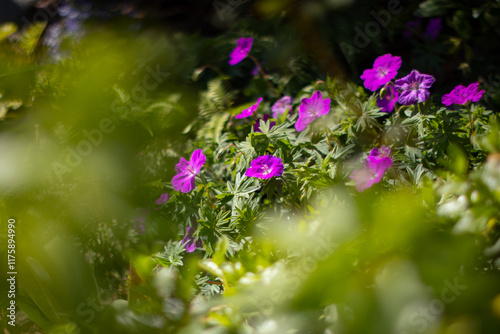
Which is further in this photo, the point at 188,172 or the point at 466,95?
the point at 188,172

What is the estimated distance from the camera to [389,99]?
1.29 metres

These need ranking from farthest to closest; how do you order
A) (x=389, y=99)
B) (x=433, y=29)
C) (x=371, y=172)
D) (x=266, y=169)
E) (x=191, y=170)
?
(x=433, y=29) < (x=389, y=99) < (x=191, y=170) < (x=266, y=169) < (x=371, y=172)

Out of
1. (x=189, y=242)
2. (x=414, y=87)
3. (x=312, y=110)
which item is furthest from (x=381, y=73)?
(x=189, y=242)

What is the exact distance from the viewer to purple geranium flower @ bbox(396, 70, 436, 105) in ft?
3.67

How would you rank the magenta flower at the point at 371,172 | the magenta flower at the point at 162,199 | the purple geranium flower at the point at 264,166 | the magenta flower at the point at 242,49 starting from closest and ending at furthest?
the magenta flower at the point at 371,172 → the purple geranium flower at the point at 264,166 → the magenta flower at the point at 162,199 → the magenta flower at the point at 242,49

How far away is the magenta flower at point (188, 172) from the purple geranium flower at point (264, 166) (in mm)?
163

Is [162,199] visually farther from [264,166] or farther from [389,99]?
[389,99]

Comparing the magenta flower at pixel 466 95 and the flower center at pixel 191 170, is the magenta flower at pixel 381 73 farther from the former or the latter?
the flower center at pixel 191 170

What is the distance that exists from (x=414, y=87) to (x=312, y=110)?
0.31 meters

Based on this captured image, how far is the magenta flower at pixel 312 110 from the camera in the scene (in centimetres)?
118

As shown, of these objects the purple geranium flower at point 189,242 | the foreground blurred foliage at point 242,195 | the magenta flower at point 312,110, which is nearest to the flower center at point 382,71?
the foreground blurred foliage at point 242,195

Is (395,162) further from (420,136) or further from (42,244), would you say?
(42,244)

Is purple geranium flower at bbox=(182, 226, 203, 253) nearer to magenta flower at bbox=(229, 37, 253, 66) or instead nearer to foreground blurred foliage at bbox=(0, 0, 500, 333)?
foreground blurred foliage at bbox=(0, 0, 500, 333)

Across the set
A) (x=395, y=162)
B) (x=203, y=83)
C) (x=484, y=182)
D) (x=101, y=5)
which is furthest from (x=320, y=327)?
(x=101, y=5)
